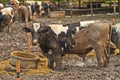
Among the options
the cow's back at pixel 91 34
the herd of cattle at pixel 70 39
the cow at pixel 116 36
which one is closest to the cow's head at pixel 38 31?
the herd of cattle at pixel 70 39

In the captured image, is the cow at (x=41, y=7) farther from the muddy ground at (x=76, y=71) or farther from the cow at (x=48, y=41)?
the cow at (x=48, y=41)

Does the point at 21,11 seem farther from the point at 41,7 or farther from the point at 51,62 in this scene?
the point at 51,62

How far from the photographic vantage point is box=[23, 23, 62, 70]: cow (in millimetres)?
10961

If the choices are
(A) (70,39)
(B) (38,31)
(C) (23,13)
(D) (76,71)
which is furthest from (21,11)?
(D) (76,71)

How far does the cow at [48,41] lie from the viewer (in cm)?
1096

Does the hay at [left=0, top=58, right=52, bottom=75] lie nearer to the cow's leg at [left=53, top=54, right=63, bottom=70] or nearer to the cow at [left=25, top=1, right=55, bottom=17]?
the cow's leg at [left=53, top=54, right=63, bottom=70]

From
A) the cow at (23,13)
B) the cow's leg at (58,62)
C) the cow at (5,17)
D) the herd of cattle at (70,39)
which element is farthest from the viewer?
the cow at (23,13)

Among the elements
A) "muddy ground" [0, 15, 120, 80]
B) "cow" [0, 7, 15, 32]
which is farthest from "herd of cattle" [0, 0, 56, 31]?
"muddy ground" [0, 15, 120, 80]

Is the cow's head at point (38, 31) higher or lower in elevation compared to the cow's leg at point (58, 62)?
higher

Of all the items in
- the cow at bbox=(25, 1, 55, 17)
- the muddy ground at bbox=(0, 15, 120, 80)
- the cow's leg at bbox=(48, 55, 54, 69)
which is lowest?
the cow at bbox=(25, 1, 55, 17)

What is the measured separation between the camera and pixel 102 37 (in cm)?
1145

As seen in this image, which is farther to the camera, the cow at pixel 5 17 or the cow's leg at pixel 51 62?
the cow at pixel 5 17

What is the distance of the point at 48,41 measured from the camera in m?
11.1

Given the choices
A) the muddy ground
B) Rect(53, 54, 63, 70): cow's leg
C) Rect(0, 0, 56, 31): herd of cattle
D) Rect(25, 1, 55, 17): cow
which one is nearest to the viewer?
the muddy ground
